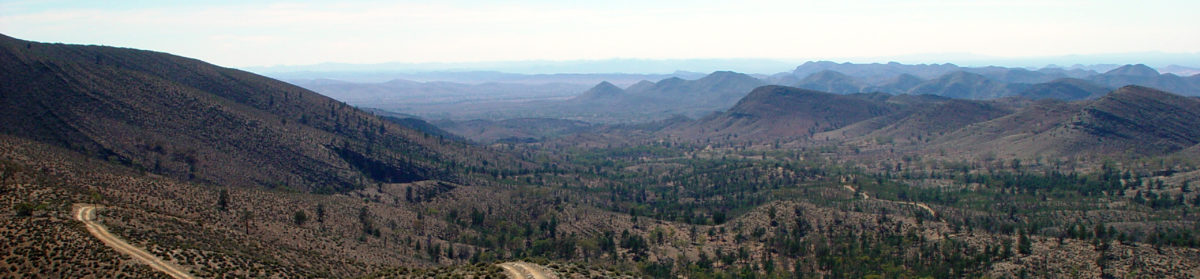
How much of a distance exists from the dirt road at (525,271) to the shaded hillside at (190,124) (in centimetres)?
6223

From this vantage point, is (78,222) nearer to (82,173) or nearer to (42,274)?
(42,274)

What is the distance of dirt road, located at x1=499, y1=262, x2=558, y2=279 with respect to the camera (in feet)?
159

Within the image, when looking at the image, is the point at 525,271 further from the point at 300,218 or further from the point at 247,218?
the point at 300,218

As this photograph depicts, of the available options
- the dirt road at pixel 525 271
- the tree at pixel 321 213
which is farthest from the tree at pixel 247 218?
the dirt road at pixel 525 271

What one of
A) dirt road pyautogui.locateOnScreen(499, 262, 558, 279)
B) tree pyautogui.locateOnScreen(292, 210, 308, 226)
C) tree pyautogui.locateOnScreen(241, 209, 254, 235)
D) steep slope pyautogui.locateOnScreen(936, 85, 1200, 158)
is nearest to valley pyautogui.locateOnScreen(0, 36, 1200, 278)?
tree pyautogui.locateOnScreen(292, 210, 308, 226)

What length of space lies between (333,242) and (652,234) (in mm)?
45827

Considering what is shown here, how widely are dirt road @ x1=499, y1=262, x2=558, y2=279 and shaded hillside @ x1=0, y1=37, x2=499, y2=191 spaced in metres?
62.2

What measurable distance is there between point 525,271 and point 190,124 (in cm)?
8368

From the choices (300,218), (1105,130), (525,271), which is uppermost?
(525,271)

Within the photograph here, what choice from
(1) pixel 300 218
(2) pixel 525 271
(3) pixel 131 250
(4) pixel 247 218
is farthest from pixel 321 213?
(2) pixel 525 271

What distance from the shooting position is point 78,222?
1912 inches

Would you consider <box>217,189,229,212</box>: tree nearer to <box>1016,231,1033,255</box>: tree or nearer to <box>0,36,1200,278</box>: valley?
<box>0,36,1200,278</box>: valley

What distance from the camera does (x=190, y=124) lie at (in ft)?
352

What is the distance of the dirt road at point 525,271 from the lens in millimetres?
48503
